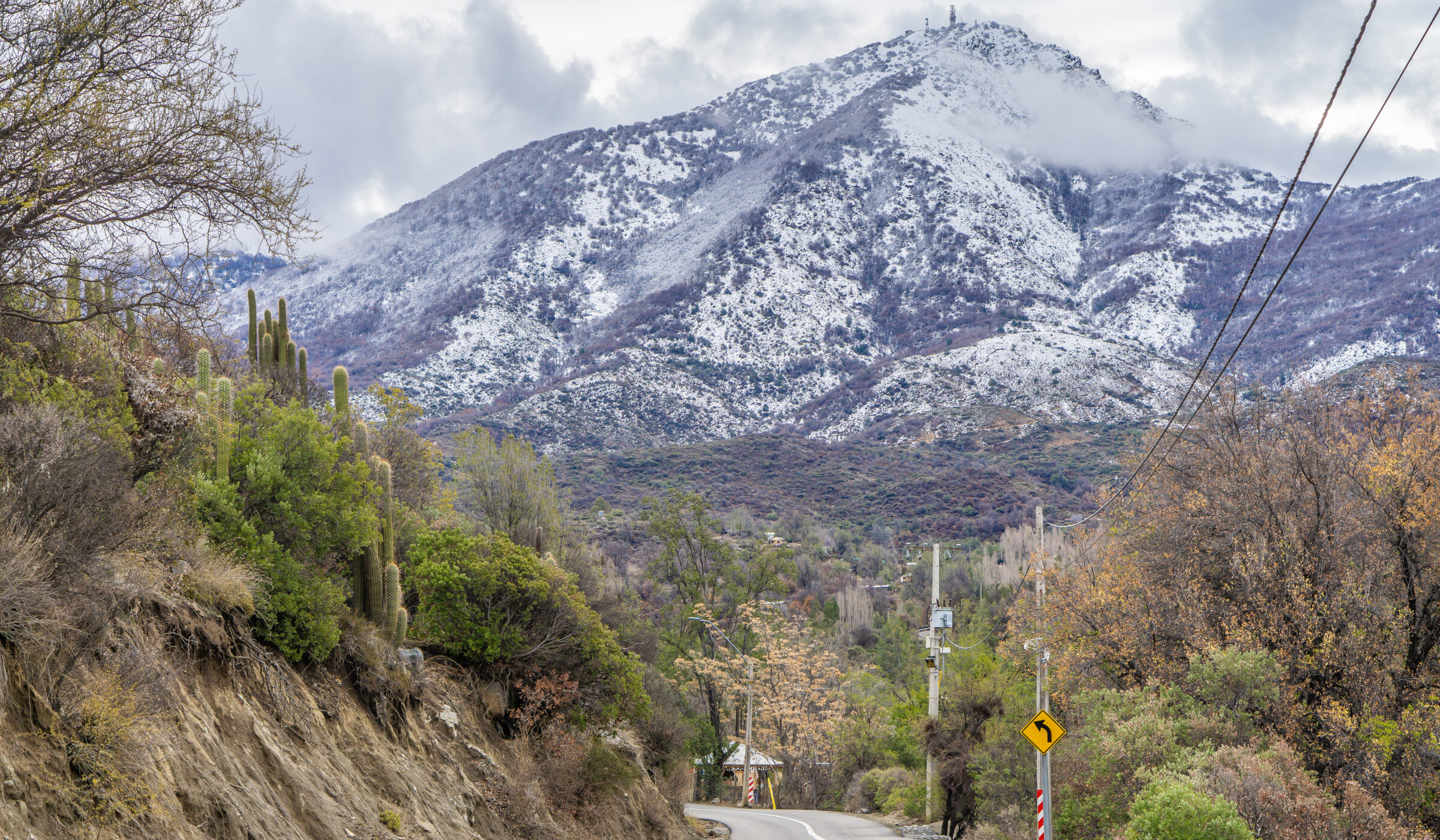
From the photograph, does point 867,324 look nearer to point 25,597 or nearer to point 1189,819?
point 1189,819

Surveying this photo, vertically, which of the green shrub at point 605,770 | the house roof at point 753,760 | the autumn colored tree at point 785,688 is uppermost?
the green shrub at point 605,770

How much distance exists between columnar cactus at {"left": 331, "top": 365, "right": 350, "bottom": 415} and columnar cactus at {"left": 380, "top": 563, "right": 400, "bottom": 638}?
3.41 meters

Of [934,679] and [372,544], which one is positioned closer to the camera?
[372,544]

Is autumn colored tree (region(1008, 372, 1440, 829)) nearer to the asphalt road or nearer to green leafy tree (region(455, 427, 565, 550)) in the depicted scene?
the asphalt road

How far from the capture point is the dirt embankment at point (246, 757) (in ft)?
26.3

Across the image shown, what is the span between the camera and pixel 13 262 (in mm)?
10070

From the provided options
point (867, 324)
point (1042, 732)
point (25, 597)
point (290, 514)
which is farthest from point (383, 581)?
point (867, 324)

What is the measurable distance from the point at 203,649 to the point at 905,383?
135141 mm

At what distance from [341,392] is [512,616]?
5702mm

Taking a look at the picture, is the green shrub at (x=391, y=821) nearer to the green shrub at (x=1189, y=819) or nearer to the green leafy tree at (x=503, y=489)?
the green shrub at (x=1189, y=819)

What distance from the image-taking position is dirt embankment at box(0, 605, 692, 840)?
26.3 feet

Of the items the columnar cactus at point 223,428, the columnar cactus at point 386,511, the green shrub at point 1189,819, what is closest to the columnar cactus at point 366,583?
the columnar cactus at point 386,511

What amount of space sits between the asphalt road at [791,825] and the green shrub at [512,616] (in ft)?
30.9

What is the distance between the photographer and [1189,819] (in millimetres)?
14391
